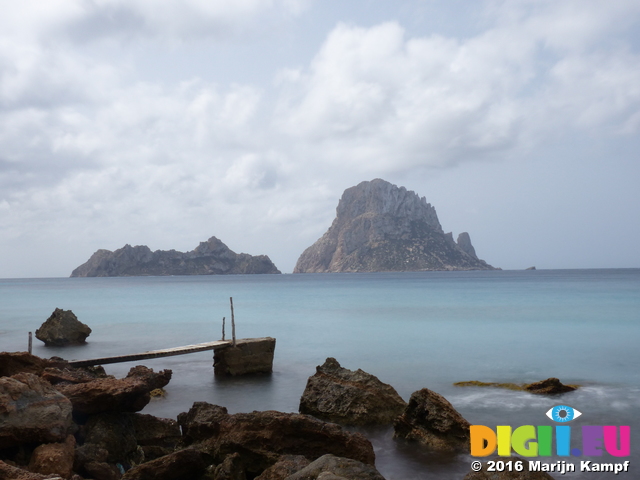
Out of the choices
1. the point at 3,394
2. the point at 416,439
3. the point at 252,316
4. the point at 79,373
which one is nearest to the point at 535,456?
the point at 416,439

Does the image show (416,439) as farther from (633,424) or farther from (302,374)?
(302,374)

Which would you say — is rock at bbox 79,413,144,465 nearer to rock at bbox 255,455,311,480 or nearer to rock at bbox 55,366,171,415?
rock at bbox 55,366,171,415

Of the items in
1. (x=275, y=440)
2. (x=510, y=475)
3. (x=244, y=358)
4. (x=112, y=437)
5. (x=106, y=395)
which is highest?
(x=106, y=395)

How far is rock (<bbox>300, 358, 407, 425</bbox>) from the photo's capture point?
424 inches

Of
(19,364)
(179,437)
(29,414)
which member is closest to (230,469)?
(179,437)

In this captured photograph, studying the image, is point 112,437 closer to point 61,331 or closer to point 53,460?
point 53,460

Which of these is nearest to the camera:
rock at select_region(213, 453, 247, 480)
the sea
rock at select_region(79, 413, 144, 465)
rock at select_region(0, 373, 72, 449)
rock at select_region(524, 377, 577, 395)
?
rock at select_region(213, 453, 247, 480)

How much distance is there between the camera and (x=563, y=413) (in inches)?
480

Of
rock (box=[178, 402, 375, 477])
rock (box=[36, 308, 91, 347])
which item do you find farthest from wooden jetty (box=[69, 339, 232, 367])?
rock (box=[36, 308, 91, 347])

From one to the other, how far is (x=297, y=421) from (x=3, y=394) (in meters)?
4.65

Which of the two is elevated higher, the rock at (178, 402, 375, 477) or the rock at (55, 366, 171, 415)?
the rock at (55, 366, 171, 415)

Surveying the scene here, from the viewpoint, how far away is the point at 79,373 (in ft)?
41.1

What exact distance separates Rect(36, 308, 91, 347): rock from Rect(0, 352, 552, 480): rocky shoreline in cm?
1441

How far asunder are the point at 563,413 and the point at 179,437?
30.5 ft
